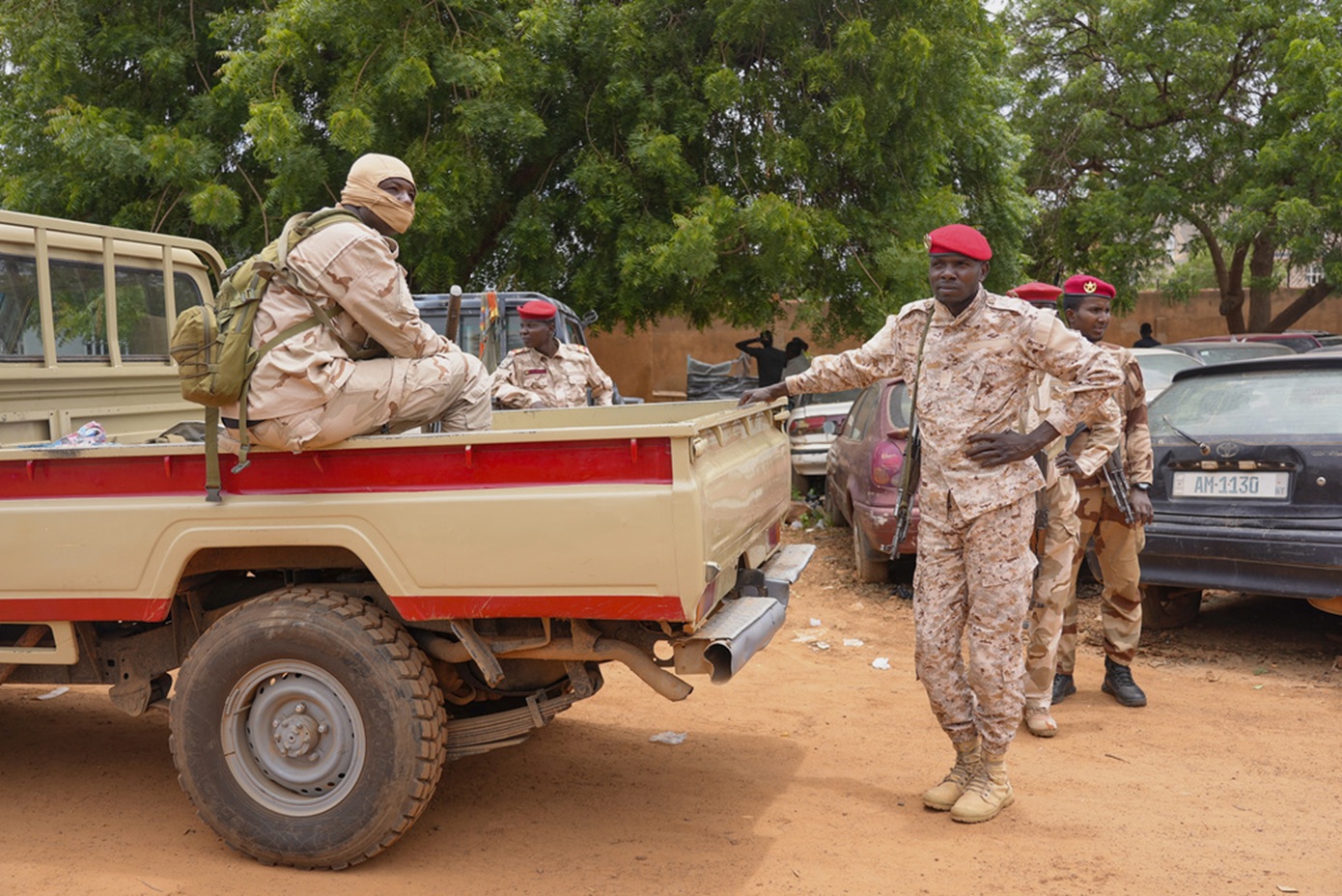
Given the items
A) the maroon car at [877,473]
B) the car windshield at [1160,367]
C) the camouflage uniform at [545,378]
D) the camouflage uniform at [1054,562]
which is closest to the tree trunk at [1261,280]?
the car windshield at [1160,367]

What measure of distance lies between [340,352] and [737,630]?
154 cm

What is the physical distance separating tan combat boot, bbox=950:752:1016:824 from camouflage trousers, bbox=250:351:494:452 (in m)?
2.16

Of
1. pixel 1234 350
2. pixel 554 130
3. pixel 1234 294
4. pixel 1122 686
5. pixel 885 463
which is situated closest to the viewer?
pixel 1122 686

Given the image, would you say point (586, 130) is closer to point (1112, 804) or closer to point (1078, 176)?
point (1112, 804)

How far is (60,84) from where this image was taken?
11.8m

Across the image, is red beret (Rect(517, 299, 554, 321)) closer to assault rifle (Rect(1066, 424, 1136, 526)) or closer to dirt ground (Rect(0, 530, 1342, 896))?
dirt ground (Rect(0, 530, 1342, 896))

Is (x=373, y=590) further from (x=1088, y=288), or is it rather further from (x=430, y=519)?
(x=1088, y=288)

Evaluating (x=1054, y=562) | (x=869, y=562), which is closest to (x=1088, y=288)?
(x=1054, y=562)

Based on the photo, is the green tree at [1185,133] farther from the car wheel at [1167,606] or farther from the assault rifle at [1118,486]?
the assault rifle at [1118,486]

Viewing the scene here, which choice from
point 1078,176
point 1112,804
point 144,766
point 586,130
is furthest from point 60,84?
point 1078,176

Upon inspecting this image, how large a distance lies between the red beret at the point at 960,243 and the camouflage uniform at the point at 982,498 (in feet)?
0.54

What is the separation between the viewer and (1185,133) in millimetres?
18297

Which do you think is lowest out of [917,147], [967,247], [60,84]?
[967,247]

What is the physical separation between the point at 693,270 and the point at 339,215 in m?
7.11
